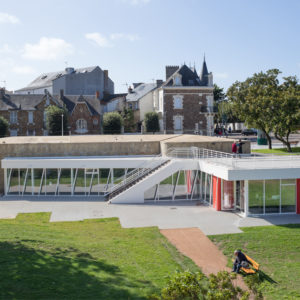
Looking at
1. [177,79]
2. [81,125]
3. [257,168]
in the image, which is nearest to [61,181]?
[257,168]

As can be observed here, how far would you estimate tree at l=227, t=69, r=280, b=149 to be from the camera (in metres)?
39.6

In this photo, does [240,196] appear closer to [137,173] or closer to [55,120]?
[137,173]

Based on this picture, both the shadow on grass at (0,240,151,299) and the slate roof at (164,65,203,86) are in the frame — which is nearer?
the shadow on grass at (0,240,151,299)

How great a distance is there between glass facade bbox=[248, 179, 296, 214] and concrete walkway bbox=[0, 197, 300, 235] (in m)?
0.77

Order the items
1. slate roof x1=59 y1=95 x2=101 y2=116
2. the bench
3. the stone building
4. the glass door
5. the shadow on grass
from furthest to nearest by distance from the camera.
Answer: the stone building → slate roof x1=59 y1=95 x2=101 y2=116 → the glass door → the bench → the shadow on grass

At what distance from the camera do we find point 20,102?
6284 centimetres

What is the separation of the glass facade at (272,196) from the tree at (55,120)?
1593 inches

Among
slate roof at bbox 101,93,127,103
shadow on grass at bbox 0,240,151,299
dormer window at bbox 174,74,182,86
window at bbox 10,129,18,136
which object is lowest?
shadow on grass at bbox 0,240,151,299

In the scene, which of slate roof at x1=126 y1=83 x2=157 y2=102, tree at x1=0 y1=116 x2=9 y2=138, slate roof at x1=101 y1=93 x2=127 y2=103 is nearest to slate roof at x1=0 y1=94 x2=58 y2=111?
tree at x1=0 y1=116 x2=9 y2=138

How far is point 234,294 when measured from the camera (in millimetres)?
10109

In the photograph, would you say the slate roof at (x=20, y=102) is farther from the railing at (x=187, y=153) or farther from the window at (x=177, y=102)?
the railing at (x=187, y=153)

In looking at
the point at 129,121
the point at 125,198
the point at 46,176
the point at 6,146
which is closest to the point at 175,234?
the point at 125,198

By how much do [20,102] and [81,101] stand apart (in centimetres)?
933

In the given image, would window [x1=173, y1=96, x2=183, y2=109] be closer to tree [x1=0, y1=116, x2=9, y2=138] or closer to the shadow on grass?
tree [x1=0, y1=116, x2=9, y2=138]
